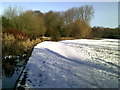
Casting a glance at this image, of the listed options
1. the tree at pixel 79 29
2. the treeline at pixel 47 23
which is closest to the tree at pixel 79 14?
the treeline at pixel 47 23

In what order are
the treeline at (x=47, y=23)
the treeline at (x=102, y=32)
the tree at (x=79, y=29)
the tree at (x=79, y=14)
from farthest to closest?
the tree at (x=79, y=14) → the treeline at (x=102, y=32) → the tree at (x=79, y=29) → the treeline at (x=47, y=23)

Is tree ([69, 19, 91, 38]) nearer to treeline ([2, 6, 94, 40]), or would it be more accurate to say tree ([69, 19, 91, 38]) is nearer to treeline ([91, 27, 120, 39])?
treeline ([2, 6, 94, 40])

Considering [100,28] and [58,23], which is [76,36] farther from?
[100,28]

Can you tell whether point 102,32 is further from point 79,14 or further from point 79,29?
point 79,29

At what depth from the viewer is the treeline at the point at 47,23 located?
2161cm

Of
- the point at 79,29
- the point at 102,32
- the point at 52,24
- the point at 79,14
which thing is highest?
the point at 79,14

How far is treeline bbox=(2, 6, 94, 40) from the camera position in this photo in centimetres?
2161

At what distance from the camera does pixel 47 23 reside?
128 feet

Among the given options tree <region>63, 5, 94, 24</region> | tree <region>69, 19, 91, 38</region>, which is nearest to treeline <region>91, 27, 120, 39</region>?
tree <region>63, 5, 94, 24</region>

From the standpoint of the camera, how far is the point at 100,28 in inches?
1993

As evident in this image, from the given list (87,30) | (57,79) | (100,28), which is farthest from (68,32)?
(57,79)

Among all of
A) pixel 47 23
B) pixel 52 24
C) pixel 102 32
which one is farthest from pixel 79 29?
pixel 102 32

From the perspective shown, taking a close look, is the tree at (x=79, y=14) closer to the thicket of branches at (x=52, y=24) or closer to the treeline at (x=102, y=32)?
the thicket of branches at (x=52, y=24)

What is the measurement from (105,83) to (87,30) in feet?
134
